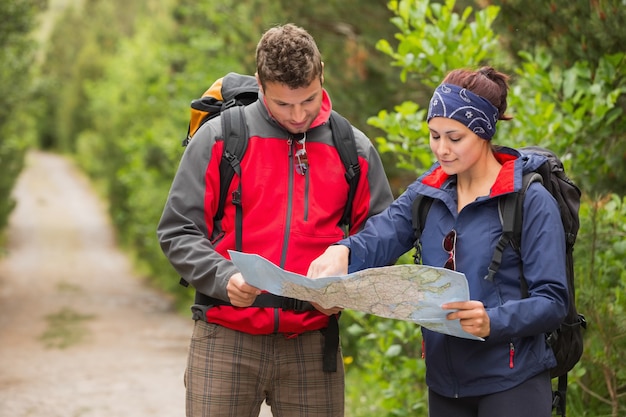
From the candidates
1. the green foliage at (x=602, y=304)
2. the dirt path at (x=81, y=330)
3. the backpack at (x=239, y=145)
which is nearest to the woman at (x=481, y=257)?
the backpack at (x=239, y=145)

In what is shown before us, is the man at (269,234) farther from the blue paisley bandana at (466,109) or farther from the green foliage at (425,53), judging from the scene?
the green foliage at (425,53)

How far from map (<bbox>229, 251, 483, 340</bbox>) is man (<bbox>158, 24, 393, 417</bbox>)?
0.32 m

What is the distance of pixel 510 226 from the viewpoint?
104 inches

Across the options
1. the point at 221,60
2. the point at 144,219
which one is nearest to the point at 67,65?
the point at 144,219

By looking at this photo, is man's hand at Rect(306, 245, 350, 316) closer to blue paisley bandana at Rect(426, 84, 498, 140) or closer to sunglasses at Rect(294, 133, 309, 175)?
sunglasses at Rect(294, 133, 309, 175)

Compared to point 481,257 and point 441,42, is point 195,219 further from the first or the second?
point 441,42

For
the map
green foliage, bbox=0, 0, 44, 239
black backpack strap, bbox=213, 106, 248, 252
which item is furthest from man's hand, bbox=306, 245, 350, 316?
green foliage, bbox=0, 0, 44, 239

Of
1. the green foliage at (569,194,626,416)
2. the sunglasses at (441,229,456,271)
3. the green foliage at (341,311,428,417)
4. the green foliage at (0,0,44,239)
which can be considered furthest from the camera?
the green foliage at (0,0,44,239)

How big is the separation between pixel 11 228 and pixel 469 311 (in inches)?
1270

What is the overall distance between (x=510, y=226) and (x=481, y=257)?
129 millimetres

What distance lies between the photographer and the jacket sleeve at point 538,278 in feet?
8.31

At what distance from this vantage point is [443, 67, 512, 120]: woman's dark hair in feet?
9.25

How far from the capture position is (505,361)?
2.66 meters

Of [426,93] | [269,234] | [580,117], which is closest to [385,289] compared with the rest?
[269,234]
